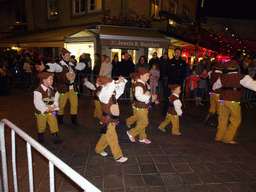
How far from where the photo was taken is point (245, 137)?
5168 mm

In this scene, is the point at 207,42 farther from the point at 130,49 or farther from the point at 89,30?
the point at 89,30

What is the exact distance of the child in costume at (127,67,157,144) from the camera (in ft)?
13.9

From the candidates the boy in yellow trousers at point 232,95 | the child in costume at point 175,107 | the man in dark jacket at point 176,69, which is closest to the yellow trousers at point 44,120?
the child in costume at point 175,107

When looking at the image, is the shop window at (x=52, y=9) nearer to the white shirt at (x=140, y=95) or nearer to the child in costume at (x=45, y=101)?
the child in costume at (x=45, y=101)

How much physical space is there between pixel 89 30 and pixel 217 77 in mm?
7818

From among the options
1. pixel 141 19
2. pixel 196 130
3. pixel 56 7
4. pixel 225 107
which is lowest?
pixel 196 130

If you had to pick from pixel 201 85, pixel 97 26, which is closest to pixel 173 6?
pixel 97 26

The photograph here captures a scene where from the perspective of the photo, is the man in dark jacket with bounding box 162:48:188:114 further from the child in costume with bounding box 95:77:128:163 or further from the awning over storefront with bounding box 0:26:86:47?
the awning over storefront with bounding box 0:26:86:47

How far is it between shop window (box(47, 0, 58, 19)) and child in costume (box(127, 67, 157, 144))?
13178 millimetres

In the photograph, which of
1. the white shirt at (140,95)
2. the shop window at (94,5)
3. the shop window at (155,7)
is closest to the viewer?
the white shirt at (140,95)

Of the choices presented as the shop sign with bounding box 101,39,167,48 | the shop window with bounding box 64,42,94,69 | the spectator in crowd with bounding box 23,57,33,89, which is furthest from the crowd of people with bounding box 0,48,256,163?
the shop window with bounding box 64,42,94,69

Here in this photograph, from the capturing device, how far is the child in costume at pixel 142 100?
4.22m

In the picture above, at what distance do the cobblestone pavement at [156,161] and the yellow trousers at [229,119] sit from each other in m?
0.20

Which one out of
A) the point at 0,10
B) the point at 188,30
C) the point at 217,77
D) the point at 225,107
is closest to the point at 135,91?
the point at 225,107
